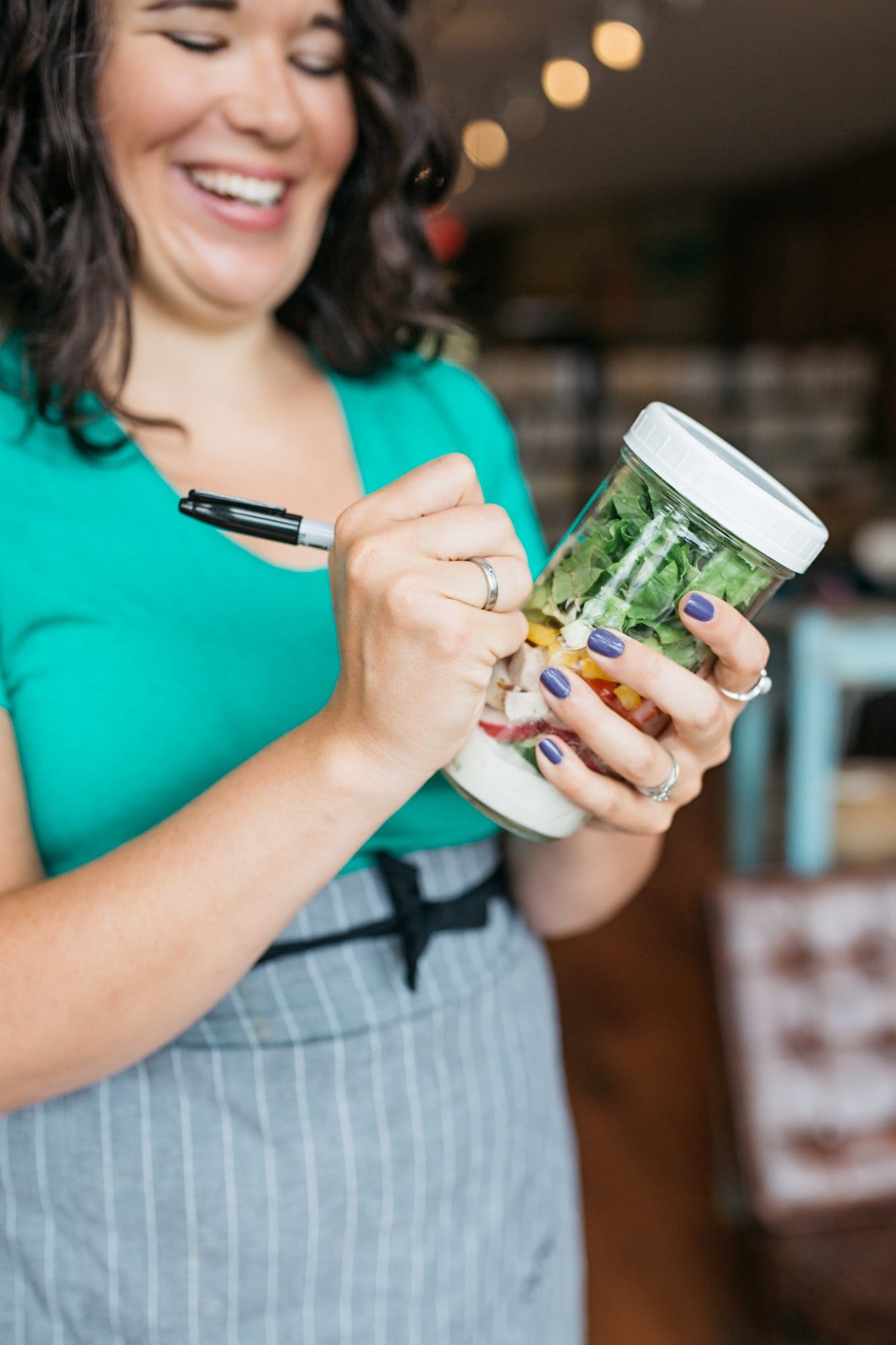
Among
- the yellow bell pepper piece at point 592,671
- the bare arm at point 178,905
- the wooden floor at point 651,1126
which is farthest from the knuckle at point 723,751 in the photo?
the wooden floor at point 651,1126

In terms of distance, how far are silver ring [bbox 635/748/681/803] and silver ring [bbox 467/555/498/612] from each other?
17cm

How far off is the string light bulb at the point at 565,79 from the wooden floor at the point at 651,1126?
334 cm

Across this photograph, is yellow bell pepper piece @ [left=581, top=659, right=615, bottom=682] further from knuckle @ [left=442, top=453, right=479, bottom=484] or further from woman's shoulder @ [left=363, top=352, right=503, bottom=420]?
woman's shoulder @ [left=363, top=352, right=503, bottom=420]

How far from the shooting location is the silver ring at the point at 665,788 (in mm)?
689

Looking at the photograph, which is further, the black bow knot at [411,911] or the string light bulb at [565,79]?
the string light bulb at [565,79]

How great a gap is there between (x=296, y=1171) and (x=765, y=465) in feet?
22.2

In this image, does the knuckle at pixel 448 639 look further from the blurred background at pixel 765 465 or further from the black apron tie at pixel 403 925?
the blurred background at pixel 765 465

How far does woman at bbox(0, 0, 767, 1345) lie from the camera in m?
0.63

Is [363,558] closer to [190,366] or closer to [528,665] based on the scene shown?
[528,665]

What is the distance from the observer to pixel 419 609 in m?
0.57

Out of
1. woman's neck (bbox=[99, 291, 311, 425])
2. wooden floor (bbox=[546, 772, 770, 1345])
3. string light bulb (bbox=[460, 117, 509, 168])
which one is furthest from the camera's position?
string light bulb (bbox=[460, 117, 509, 168])

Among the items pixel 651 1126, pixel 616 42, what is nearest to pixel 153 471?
pixel 651 1126

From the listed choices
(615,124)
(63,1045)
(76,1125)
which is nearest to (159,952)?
(63,1045)

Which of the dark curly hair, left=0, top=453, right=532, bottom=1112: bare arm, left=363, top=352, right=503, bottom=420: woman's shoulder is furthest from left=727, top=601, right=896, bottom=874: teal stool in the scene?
left=0, top=453, right=532, bottom=1112: bare arm
